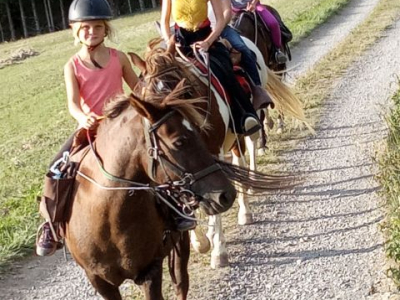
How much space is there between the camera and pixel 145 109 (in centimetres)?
348

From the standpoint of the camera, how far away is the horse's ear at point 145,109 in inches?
137

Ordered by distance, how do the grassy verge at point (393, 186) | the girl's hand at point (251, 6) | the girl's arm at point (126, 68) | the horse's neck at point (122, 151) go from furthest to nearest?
the girl's hand at point (251, 6), the grassy verge at point (393, 186), the girl's arm at point (126, 68), the horse's neck at point (122, 151)

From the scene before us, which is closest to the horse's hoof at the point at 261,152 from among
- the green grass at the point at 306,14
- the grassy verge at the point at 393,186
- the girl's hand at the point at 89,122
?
the grassy verge at the point at 393,186

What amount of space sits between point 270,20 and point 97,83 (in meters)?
5.08

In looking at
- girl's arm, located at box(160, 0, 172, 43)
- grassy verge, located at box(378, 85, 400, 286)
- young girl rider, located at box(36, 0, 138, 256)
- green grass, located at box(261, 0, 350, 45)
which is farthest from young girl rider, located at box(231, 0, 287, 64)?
green grass, located at box(261, 0, 350, 45)

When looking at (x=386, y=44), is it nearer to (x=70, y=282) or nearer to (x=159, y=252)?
(x=70, y=282)

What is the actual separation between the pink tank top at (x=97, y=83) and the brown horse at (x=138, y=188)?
438 mm

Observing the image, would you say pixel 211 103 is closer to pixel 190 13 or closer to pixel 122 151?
pixel 190 13

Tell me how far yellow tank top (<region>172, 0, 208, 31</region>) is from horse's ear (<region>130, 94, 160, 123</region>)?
8.29ft

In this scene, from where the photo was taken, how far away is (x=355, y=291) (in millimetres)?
5133

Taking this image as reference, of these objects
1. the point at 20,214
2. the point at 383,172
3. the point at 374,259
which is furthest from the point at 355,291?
the point at 20,214

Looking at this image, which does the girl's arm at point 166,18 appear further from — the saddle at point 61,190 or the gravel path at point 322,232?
the saddle at point 61,190

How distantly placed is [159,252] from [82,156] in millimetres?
747

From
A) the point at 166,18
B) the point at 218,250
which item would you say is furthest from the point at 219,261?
the point at 166,18
